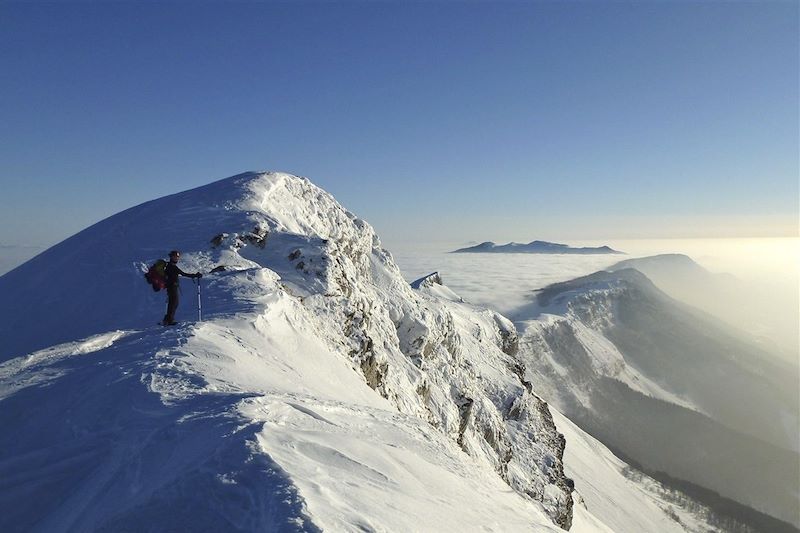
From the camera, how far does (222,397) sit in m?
7.88

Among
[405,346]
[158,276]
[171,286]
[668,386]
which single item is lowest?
[668,386]

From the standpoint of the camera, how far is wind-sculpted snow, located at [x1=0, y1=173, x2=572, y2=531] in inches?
210

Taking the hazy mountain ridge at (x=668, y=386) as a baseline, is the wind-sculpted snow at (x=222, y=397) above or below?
above

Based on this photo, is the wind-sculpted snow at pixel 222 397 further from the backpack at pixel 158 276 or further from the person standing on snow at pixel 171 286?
the backpack at pixel 158 276

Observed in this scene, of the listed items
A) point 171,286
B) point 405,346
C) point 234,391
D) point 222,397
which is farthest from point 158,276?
point 405,346

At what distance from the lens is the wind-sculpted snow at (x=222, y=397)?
17.5 ft

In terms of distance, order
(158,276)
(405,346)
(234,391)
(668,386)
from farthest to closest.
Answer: (668,386), (405,346), (158,276), (234,391)

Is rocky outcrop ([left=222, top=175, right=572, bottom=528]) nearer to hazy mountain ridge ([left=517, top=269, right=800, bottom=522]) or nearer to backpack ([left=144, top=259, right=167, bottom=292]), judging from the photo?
backpack ([left=144, top=259, right=167, bottom=292])

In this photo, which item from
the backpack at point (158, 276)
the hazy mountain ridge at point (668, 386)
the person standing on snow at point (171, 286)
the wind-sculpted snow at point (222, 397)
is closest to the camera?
the wind-sculpted snow at point (222, 397)

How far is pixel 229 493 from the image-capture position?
199 inches

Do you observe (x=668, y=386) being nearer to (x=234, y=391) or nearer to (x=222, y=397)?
(x=234, y=391)

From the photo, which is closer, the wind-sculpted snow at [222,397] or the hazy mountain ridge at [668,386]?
the wind-sculpted snow at [222,397]

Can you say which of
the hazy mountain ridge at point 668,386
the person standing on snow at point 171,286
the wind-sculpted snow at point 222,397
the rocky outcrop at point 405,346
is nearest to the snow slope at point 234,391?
the wind-sculpted snow at point 222,397

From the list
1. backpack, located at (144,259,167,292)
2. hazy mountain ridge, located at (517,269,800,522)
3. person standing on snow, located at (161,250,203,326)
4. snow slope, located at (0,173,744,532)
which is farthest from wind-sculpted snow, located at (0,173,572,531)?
hazy mountain ridge, located at (517,269,800,522)
